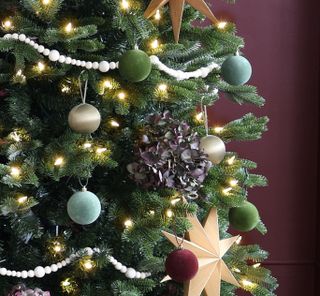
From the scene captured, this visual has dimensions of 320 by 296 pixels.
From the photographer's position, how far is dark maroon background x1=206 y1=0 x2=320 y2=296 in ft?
5.26

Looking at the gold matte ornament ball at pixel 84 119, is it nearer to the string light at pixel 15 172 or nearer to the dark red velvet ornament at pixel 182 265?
the string light at pixel 15 172

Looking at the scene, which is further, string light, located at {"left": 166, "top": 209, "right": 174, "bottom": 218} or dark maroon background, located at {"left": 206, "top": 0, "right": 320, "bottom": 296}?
dark maroon background, located at {"left": 206, "top": 0, "right": 320, "bottom": 296}

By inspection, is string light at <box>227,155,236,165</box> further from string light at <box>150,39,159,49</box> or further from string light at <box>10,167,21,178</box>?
string light at <box>10,167,21,178</box>

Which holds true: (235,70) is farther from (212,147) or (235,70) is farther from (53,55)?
(53,55)

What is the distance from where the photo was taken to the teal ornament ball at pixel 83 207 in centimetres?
86

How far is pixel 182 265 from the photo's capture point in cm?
89

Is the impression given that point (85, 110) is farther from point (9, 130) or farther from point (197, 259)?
point (197, 259)

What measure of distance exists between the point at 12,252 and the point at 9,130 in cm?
23

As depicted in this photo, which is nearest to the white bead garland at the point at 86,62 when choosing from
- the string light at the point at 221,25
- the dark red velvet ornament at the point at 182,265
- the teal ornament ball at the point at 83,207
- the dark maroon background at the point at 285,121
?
the string light at the point at 221,25

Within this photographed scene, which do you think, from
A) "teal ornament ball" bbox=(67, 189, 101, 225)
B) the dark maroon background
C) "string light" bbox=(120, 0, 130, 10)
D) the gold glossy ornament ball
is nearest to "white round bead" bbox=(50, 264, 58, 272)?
"teal ornament ball" bbox=(67, 189, 101, 225)

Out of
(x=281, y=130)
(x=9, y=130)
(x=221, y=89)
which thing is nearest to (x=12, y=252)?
(x=9, y=130)

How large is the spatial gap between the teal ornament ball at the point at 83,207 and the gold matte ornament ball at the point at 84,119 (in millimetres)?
110

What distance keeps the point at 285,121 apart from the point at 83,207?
3.09ft

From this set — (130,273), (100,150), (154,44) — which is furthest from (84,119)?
(130,273)
